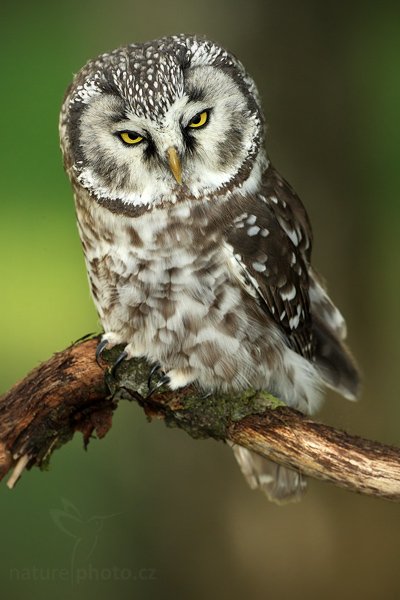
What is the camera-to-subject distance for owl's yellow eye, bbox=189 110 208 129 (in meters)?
2.24

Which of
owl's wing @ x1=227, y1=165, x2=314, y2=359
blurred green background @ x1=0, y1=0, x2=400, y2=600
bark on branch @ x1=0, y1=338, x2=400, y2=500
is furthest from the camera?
blurred green background @ x1=0, y1=0, x2=400, y2=600

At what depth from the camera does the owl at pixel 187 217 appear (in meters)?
2.22

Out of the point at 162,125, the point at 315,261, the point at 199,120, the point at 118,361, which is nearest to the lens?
the point at 162,125

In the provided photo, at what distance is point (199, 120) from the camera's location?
2258 mm

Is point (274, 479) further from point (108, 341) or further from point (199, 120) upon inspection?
point (199, 120)

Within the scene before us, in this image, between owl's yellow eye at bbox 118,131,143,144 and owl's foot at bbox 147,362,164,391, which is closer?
owl's yellow eye at bbox 118,131,143,144

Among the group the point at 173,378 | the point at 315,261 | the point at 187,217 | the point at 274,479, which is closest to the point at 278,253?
the point at 187,217

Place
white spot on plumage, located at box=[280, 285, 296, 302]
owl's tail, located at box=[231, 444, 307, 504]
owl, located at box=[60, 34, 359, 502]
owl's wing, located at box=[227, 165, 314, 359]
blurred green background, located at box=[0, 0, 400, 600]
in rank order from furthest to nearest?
blurred green background, located at box=[0, 0, 400, 600] < owl's tail, located at box=[231, 444, 307, 504] < white spot on plumage, located at box=[280, 285, 296, 302] < owl's wing, located at box=[227, 165, 314, 359] < owl, located at box=[60, 34, 359, 502]

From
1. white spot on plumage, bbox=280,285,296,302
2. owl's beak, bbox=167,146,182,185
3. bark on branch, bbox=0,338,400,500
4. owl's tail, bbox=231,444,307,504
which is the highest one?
owl's beak, bbox=167,146,182,185

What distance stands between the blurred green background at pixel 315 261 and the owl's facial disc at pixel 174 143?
96 centimetres

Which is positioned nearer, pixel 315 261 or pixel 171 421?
pixel 171 421

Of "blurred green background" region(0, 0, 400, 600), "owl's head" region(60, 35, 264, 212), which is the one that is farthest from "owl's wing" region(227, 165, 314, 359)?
"blurred green background" region(0, 0, 400, 600)

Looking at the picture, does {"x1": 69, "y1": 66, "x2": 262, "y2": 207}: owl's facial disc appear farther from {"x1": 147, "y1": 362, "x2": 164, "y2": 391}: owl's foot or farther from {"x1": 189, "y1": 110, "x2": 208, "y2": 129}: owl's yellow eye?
{"x1": 147, "y1": 362, "x2": 164, "y2": 391}: owl's foot

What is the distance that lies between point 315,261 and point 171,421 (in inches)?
45.8
